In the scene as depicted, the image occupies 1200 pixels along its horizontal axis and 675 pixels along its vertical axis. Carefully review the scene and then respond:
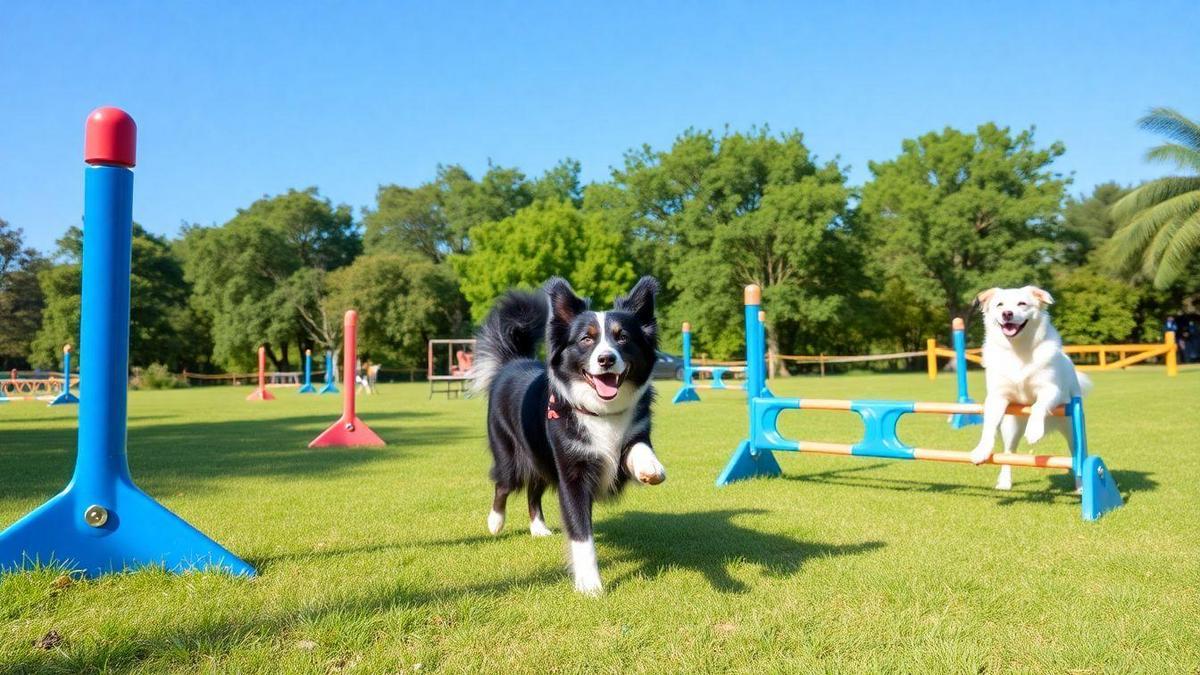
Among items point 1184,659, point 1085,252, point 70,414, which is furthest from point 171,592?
point 1085,252

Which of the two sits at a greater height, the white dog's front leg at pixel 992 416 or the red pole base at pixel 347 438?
the white dog's front leg at pixel 992 416

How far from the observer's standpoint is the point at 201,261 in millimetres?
48719

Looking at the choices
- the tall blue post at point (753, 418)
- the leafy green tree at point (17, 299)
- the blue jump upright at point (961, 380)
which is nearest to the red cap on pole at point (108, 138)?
the tall blue post at point (753, 418)

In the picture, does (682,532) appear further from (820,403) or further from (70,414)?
(70,414)

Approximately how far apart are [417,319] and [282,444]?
3615 centimetres

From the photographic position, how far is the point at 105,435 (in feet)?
10.7

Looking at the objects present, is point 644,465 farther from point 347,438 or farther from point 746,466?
point 347,438

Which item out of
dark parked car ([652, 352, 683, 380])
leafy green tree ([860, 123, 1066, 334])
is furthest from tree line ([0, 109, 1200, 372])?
dark parked car ([652, 352, 683, 380])

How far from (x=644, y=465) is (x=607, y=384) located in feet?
1.32

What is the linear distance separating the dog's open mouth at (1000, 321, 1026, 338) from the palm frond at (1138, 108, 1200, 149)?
3148cm

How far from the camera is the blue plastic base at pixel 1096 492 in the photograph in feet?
15.5

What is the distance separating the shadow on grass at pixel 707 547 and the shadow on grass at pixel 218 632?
0.78 metres

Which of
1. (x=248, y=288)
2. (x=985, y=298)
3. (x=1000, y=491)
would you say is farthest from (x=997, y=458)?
(x=248, y=288)

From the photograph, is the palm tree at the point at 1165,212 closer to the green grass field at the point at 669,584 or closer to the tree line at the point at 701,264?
the tree line at the point at 701,264
